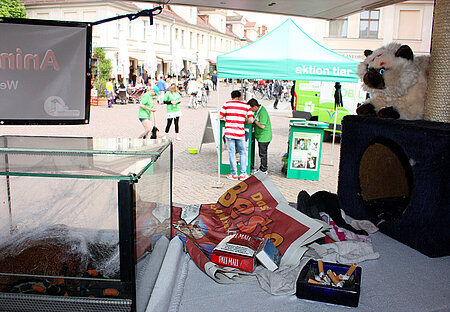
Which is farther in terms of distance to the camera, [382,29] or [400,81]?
[382,29]

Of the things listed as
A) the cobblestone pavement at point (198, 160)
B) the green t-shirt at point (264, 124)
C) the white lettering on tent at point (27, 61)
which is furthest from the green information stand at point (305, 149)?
the white lettering on tent at point (27, 61)

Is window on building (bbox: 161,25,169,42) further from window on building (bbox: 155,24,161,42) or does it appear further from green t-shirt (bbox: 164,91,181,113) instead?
green t-shirt (bbox: 164,91,181,113)

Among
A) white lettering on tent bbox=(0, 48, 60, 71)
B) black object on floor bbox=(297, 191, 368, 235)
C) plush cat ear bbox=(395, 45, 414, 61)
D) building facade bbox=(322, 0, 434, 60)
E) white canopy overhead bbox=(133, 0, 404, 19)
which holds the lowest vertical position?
black object on floor bbox=(297, 191, 368, 235)

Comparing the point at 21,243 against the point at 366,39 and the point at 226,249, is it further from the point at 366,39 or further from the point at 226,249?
the point at 366,39

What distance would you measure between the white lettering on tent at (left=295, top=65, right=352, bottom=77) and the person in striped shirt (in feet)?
3.78

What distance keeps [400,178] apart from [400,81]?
772 mm

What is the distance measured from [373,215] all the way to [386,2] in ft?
8.32

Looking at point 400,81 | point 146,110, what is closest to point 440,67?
point 400,81

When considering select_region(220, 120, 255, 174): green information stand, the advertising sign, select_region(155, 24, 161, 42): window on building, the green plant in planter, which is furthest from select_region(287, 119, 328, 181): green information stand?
select_region(155, 24, 161, 42): window on building

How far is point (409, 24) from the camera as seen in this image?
2764cm

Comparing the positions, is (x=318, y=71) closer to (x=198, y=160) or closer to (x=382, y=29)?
(x=198, y=160)

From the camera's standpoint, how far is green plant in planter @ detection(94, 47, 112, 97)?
22578mm

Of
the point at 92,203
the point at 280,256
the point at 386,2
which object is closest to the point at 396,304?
the point at 280,256

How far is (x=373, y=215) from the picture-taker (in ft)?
8.84
